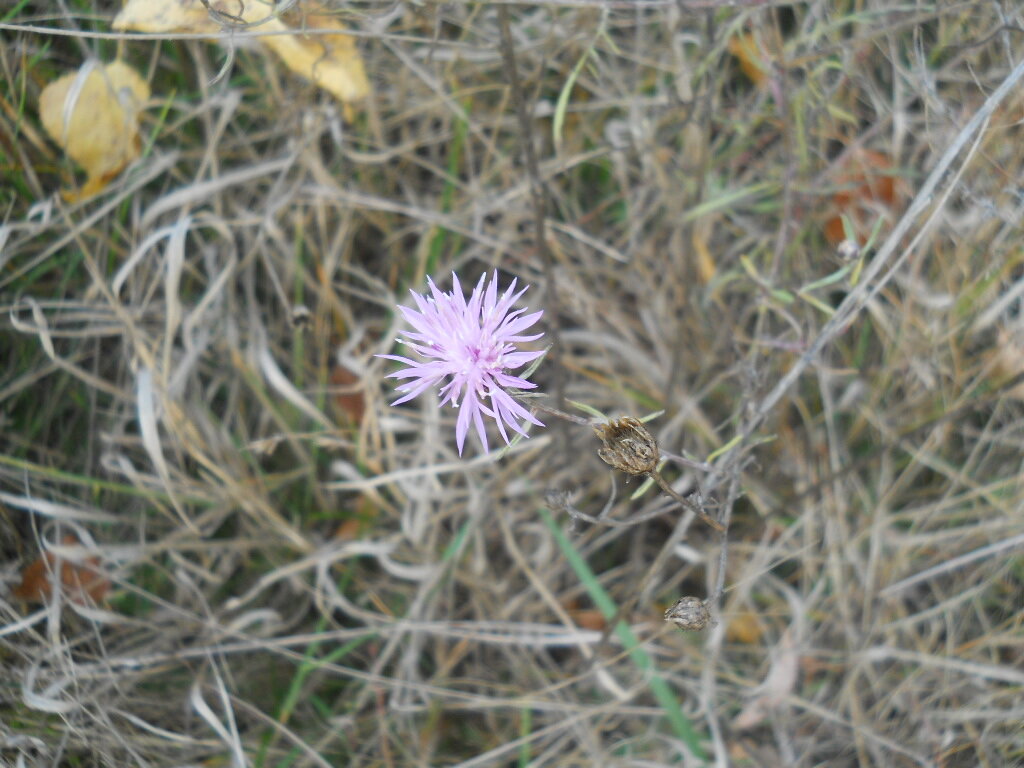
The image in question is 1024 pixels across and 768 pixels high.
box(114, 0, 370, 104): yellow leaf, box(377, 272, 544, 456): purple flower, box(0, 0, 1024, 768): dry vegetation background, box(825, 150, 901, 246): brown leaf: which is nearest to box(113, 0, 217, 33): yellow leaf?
box(114, 0, 370, 104): yellow leaf

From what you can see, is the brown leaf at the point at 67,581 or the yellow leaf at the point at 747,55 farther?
the yellow leaf at the point at 747,55

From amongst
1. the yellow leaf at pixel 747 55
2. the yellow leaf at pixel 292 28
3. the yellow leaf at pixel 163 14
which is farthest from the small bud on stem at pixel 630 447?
the yellow leaf at pixel 747 55

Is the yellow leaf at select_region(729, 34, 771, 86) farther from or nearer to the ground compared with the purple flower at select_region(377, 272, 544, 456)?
farther from the ground

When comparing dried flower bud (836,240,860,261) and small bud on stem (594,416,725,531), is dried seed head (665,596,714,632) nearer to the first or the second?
small bud on stem (594,416,725,531)

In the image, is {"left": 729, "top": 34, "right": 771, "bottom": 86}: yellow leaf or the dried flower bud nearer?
the dried flower bud

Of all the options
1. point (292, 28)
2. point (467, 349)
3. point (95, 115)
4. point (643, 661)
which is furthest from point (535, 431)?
point (95, 115)

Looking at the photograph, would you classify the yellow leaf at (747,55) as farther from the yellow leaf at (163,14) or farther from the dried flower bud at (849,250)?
the yellow leaf at (163,14)

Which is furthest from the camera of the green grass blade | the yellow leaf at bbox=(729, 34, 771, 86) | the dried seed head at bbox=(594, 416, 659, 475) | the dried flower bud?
the yellow leaf at bbox=(729, 34, 771, 86)
